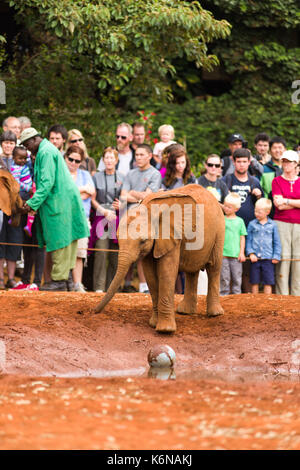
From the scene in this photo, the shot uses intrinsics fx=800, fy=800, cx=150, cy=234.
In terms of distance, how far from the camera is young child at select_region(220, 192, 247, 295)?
1203cm

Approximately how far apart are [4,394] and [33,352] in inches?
64.4

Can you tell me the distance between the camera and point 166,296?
8875mm

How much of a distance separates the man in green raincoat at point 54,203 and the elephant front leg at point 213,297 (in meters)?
2.46

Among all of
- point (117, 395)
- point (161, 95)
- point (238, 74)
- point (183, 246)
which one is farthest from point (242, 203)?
point (238, 74)

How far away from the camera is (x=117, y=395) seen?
6402mm

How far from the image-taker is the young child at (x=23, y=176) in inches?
473

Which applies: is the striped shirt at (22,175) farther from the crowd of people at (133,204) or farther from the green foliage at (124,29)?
the green foliage at (124,29)

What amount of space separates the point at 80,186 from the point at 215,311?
3.70 meters

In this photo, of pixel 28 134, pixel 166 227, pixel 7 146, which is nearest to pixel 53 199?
pixel 28 134

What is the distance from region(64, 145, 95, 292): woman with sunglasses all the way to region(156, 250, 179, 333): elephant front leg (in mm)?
3543

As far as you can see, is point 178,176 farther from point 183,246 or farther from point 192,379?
point 192,379

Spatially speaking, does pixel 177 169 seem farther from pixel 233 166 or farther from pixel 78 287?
pixel 78 287

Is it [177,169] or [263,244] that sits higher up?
[177,169]

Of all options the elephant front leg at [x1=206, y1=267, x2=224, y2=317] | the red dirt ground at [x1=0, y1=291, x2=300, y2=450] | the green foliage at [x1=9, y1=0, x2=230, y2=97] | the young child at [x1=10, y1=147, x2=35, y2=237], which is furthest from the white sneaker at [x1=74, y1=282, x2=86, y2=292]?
the green foliage at [x1=9, y1=0, x2=230, y2=97]
